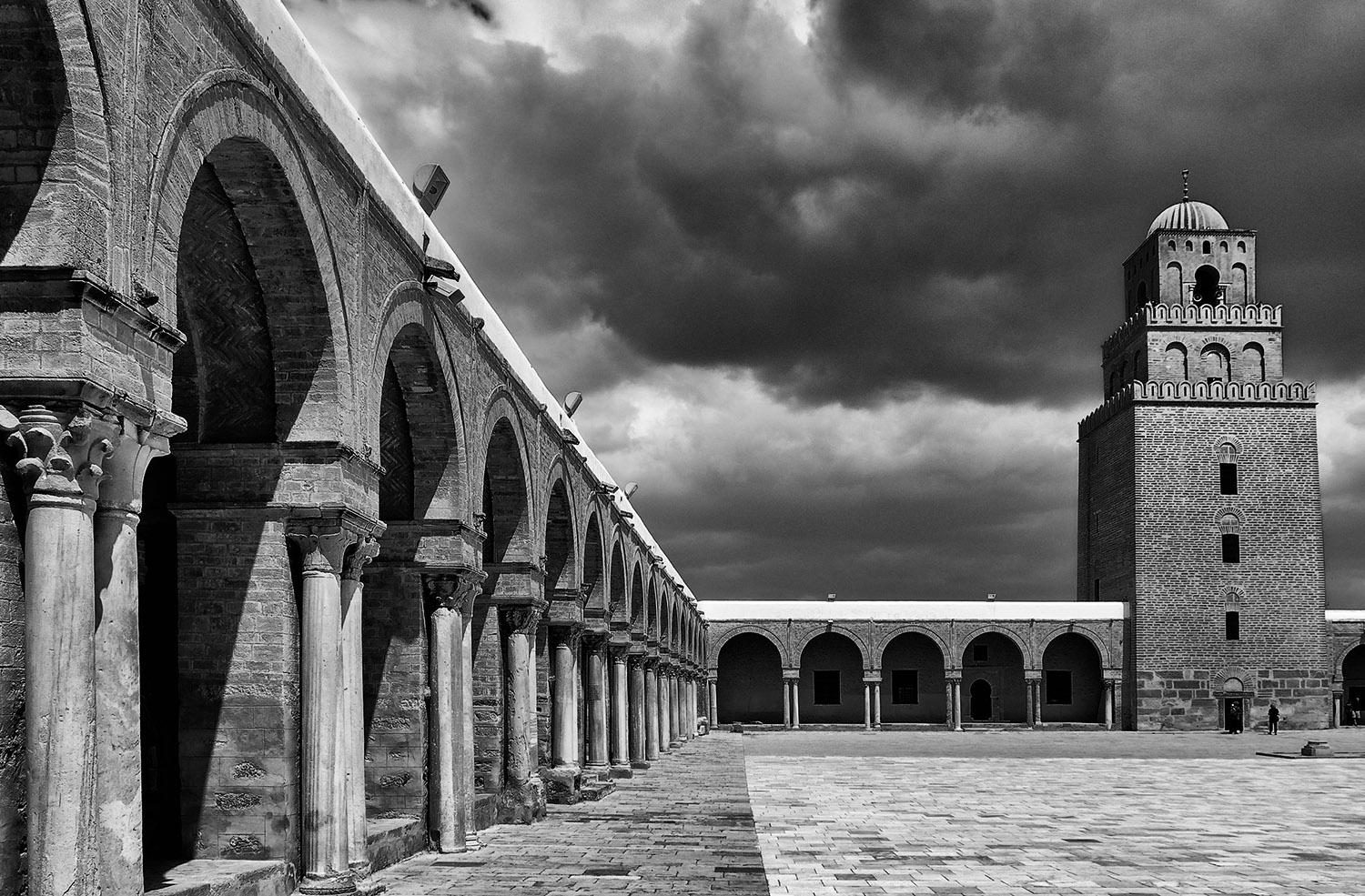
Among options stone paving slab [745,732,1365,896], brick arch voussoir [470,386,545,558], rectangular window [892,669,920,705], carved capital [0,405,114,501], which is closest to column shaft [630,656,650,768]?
stone paving slab [745,732,1365,896]

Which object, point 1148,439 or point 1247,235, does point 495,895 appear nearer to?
point 1148,439

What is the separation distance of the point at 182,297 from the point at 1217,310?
148 ft

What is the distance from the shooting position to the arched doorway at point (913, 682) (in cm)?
4953

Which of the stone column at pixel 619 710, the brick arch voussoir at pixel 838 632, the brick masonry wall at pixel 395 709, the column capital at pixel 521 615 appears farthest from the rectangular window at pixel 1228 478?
the brick masonry wall at pixel 395 709

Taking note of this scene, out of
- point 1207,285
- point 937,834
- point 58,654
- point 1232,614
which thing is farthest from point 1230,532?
point 58,654

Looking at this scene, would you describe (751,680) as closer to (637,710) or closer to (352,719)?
(637,710)

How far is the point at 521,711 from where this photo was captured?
587 inches

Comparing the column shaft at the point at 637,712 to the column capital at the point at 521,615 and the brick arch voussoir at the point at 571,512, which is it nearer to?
the brick arch voussoir at the point at 571,512

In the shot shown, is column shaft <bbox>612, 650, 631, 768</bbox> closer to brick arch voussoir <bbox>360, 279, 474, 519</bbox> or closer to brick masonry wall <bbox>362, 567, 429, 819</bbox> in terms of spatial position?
brick masonry wall <bbox>362, 567, 429, 819</bbox>

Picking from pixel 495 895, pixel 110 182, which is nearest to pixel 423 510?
pixel 495 895

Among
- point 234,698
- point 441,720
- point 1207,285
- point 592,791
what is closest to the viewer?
point 234,698

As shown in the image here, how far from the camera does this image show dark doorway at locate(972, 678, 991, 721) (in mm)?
49281

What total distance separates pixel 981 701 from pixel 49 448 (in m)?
47.0

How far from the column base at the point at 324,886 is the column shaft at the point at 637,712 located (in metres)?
16.4
